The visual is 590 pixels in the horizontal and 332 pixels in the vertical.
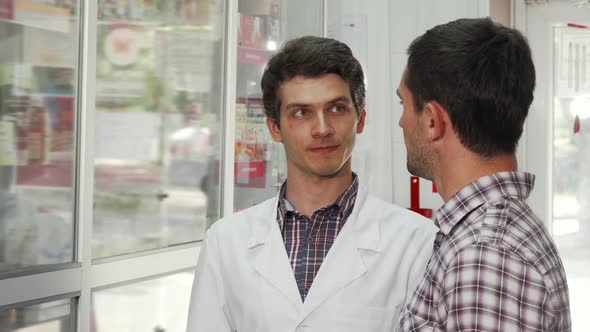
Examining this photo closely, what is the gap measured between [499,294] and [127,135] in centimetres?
223

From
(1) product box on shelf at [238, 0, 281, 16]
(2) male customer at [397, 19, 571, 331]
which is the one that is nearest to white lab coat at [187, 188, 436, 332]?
(2) male customer at [397, 19, 571, 331]

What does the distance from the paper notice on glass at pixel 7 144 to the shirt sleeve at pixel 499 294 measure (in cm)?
177

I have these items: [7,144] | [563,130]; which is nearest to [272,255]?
[7,144]

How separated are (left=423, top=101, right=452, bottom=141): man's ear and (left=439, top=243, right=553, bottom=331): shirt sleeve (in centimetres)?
23

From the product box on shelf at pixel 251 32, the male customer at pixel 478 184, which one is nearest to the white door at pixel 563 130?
the product box on shelf at pixel 251 32

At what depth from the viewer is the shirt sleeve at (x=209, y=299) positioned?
1.56 meters

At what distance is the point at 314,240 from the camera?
1.59 meters

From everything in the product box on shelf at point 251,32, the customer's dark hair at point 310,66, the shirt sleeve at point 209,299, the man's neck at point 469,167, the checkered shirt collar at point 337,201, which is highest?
the product box on shelf at point 251,32

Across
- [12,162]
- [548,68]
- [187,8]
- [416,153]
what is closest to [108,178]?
[12,162]

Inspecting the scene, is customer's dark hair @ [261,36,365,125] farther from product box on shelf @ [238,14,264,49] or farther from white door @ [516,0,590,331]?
white door @ [516,0,590,331]

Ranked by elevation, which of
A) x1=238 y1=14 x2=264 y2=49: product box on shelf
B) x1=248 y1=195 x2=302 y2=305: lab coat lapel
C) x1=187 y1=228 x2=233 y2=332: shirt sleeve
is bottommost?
x1=187 y1=228 x2=233 y2=332: shirt sleeve

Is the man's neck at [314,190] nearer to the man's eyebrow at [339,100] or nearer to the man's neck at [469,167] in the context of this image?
the man's eyebrow at [339,100]

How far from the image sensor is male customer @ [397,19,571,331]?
0.97m

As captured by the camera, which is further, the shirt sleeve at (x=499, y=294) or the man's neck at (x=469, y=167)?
the man's neck at (x=469, y=167)
